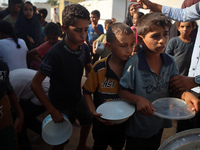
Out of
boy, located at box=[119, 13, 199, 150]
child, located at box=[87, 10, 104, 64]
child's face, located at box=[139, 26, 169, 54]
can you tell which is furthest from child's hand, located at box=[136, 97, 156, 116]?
child, located at box=[87, 10, 104, 64]

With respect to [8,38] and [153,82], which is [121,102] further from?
[8,38]

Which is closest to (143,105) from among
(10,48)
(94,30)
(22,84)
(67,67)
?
(67,67)

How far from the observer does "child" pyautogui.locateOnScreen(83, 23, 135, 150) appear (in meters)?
1.49

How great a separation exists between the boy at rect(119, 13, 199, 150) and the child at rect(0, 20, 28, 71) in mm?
1879

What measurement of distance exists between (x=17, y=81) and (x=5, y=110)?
0.67m

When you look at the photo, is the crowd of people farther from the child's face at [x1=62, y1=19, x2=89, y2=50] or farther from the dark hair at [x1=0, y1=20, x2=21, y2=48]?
the dark hair at [x1=0, y1=20, x2=21, y2=48]

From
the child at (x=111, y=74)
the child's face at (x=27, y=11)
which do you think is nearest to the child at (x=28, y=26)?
the child's face at (x=27, y=11)

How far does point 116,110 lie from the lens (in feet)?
4.57

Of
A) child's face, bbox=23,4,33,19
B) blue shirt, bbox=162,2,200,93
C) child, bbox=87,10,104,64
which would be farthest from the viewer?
child, bbox=87,10,104,64

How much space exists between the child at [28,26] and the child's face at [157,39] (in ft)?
9.90

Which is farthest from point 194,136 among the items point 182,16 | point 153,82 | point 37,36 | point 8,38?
point 37,36

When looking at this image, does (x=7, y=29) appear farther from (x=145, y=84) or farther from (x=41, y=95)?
(x=145, y=84)

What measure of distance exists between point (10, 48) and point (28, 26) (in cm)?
159

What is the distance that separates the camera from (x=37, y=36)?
392 cm
